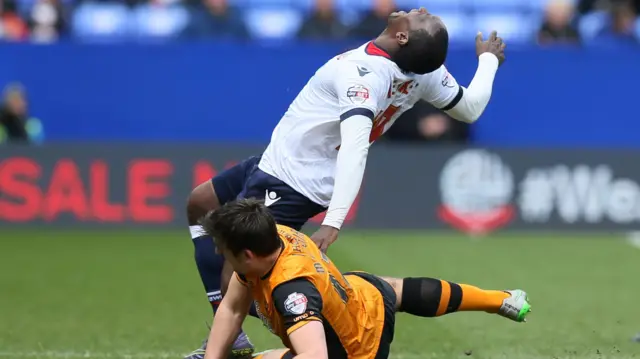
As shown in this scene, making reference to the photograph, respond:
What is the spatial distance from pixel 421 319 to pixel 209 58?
8344mm

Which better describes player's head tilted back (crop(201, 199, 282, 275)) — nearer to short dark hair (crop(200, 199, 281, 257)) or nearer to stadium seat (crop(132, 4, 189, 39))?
short dark hair (crop(200, 199, 281, 257))

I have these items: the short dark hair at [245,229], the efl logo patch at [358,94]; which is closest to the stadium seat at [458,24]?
the efl logo patch at [358,94]

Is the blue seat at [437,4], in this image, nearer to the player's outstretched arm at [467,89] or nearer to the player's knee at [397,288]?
the player's outstretched arm at [467,89]

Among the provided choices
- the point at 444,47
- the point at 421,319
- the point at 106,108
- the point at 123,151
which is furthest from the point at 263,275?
the point at 106,108

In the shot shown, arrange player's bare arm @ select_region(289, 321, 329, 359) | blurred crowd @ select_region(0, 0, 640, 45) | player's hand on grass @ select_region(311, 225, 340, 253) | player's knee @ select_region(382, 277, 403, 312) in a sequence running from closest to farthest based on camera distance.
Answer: player's bare arm @ select_region(289, 321, 329, 359)
player's hand on grass @ select_region(311, 225, 340, 253)
player's knee @ select_region(382, 277, 403, 312)
blurred crowd @ select_region(0, 0, 640, 45)

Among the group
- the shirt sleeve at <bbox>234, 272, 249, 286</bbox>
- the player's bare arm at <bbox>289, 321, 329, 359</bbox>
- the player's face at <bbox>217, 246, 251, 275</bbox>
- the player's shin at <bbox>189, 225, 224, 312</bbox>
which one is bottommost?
the player's shin at <bbox>189, 225, 224, 312</bbox>

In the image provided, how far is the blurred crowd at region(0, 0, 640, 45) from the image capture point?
1661 cm

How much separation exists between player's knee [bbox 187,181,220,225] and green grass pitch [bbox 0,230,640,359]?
90 centimetres

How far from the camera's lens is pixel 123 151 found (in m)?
15.4

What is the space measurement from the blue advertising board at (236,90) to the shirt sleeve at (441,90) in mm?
9474

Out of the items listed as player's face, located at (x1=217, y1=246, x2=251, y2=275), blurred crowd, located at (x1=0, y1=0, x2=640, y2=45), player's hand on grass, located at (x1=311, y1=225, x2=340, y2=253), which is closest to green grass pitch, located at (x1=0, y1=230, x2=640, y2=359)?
player's hand on grass, located at (x1=311, y1=225, x2=340, y2=253)

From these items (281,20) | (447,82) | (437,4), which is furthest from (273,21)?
(447,82)

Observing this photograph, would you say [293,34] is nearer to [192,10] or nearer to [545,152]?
[192,10]

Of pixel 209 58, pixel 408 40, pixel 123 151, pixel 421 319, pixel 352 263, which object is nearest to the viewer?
pixel 408 40
